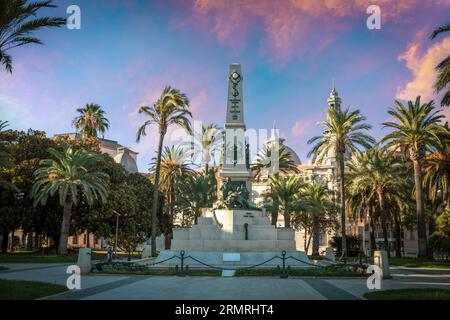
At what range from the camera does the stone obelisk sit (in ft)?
104

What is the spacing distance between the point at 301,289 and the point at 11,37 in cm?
1635

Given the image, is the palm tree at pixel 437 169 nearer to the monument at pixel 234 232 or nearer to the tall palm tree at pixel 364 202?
the tall palm tree at pixel 364 202

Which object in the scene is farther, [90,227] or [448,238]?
[90,227]

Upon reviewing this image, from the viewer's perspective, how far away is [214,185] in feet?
160

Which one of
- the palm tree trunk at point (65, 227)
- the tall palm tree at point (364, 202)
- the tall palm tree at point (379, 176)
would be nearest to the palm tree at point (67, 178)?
the palm tree trunk at point (65, 227)

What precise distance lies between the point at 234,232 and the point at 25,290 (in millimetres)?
16852

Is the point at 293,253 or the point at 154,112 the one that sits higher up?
the point at 154,112

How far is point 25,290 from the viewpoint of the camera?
526 inches

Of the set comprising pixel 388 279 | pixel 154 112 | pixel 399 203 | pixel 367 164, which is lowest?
pixel 388 279

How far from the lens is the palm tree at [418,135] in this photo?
3716 centimetres

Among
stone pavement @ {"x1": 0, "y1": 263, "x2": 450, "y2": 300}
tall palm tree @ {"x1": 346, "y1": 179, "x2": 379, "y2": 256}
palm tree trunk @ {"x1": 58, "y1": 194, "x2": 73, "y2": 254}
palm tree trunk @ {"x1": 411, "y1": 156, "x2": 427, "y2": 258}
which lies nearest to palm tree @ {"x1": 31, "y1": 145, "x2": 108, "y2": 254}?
palm tree trunk @ {"x1": 58, "y1": 194, "x2": 73, "y2": 254}

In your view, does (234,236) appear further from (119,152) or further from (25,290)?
(119,152)
